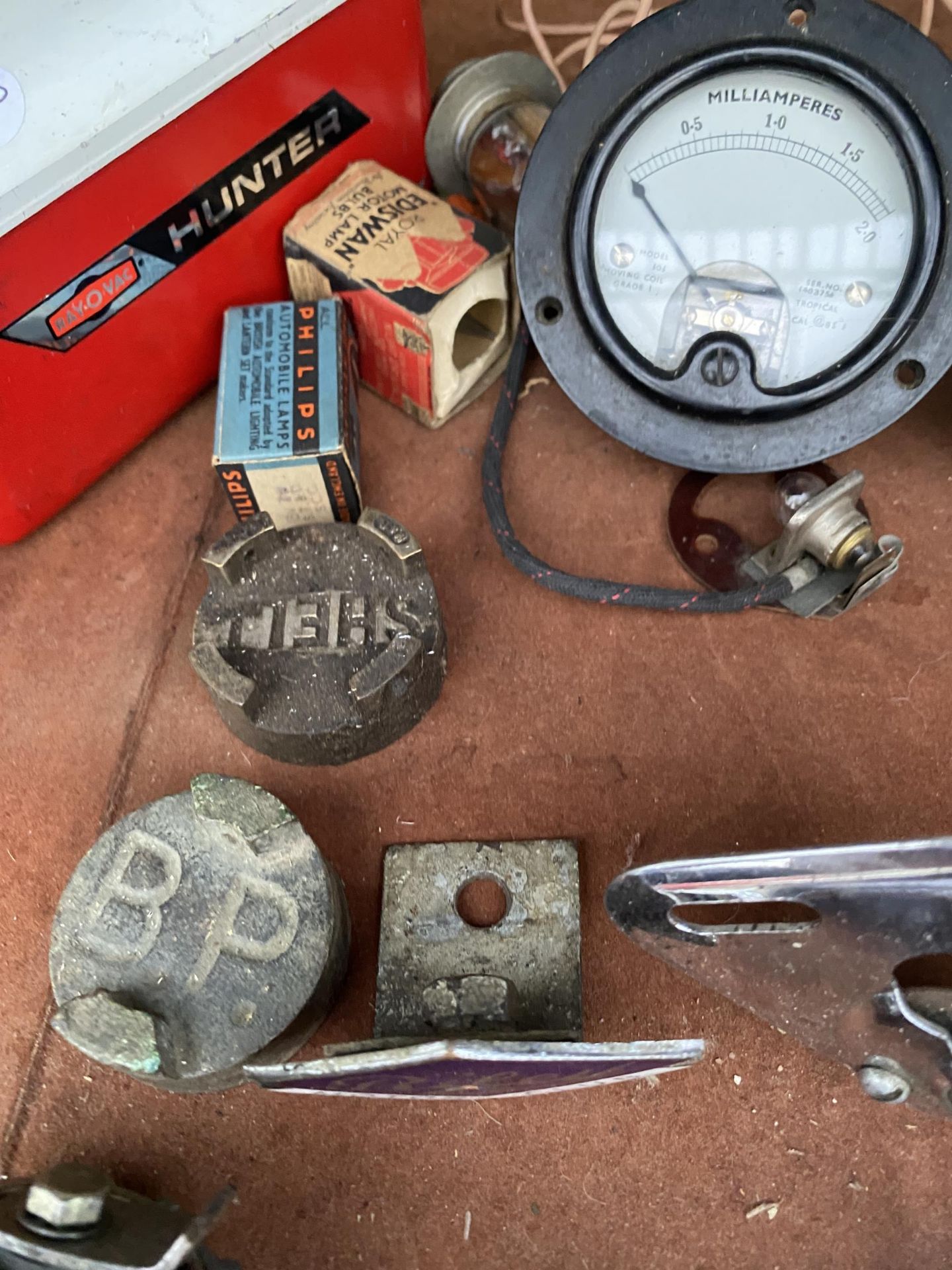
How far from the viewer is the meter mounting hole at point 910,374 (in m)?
0.98

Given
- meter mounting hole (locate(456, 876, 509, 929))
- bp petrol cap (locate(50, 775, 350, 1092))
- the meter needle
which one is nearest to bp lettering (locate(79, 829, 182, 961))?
bp petrol cap (locate(50, 775, 350, 1092))

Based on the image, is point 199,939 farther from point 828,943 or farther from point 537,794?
point 828,943

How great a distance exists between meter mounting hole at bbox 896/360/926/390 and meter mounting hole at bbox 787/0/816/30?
0.34 metres

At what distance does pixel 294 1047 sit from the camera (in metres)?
0.87

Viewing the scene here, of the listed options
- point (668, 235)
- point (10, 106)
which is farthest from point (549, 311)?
point (10, 106)

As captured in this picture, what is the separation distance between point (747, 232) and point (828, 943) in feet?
2.33

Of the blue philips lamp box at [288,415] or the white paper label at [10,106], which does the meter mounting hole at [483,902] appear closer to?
the blue philips lamp box at [288,415]

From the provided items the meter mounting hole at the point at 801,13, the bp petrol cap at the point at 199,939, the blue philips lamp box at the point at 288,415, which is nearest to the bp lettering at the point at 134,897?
the bp petrol cap at the point at 199,939

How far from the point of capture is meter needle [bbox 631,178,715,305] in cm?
100

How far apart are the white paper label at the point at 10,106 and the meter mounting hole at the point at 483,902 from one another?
34.3 inches

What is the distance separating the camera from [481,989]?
847 mm

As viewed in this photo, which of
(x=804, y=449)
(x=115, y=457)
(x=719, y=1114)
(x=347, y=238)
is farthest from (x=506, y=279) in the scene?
(x=719, y=1114)

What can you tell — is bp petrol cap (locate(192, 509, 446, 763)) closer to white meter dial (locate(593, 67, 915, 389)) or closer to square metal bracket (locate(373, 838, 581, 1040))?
square metal bracket (locate(373, 838, 581, 1040))

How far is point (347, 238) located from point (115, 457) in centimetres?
40
